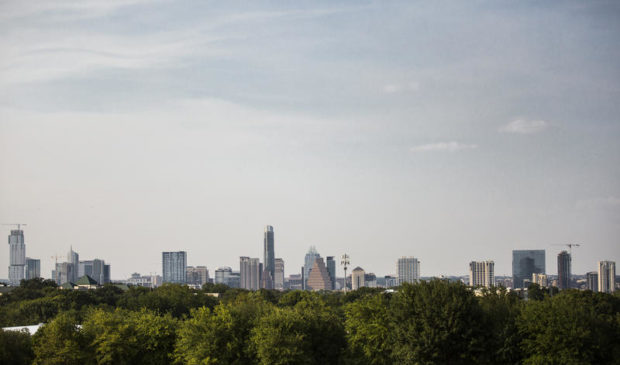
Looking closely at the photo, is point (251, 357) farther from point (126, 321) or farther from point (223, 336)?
point (126, 321)

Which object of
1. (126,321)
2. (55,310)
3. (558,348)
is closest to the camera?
(558,348)

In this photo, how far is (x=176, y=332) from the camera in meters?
72.0

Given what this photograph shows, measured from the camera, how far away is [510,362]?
6662 cm

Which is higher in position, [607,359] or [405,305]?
[405,305]

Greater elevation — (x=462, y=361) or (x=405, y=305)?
(x=405, y=305)

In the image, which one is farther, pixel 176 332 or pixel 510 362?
pixel 176 332


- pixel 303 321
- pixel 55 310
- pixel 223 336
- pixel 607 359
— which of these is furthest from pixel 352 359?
pixel 55 310

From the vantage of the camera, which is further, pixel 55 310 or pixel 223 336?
pixel 55 310

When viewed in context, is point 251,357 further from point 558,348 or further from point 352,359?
point 558,348

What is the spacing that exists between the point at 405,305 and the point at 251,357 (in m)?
14.8

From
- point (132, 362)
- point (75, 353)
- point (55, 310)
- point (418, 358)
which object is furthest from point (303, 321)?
point (55, 310)

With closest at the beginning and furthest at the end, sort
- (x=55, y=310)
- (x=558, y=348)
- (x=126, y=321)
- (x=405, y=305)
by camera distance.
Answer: (x=558, y=348) → (x=405, y=305) → (x=126, y=321) → (x=55, y=310)

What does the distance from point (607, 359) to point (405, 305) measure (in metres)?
18.1

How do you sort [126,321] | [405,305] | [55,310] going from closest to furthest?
1. [405,305]
2. [126,321]
3. [55,310]
